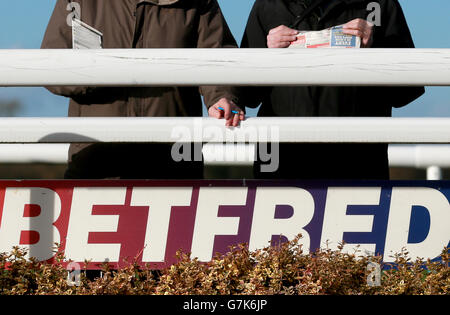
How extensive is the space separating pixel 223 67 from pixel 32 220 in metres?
1.10

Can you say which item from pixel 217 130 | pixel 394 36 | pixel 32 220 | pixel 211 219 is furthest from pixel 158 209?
pixel 394 36

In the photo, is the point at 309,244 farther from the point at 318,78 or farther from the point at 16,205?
the point at 16,205

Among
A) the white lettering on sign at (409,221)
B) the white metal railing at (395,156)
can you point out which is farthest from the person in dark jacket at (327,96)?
the white metal railing at (395,156)

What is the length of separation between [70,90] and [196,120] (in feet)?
2.58

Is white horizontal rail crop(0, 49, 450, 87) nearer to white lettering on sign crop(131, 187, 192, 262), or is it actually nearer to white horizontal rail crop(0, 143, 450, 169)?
white lettering on sign crop(131, 187, 192, 262)

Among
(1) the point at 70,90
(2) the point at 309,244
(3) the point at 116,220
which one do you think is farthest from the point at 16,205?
(2) the point at 309,244

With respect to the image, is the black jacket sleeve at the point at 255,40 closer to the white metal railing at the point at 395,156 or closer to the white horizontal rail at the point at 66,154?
the white horizontal rail at the point at 66,154

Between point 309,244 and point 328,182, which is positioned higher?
point 328,182

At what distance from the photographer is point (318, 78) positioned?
8.36ft

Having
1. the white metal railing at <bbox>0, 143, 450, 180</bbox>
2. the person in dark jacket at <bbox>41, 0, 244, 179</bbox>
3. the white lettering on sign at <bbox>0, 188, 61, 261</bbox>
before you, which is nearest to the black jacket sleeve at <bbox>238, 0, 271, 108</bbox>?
the person in dark jacket at <bbox>41, 0, 244, 179</bbox>

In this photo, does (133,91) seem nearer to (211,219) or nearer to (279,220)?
(211,219)

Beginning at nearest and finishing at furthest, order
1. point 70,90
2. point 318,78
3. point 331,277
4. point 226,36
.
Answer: point 331,277 → point 318,78 → point 70,90 → point 226,36

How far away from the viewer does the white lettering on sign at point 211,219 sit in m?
2.65

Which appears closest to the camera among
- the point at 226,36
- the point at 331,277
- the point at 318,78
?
the point at 331,277
